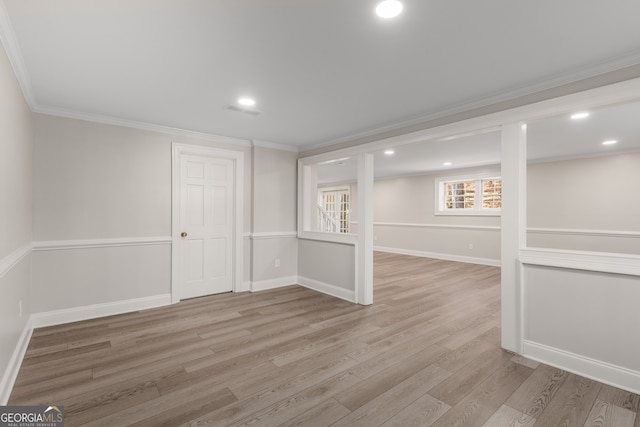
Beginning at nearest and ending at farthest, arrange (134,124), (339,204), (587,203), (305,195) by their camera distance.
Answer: (134,124), (305,195), (587,203), (339,204)

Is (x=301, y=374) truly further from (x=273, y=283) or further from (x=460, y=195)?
(x=460, y=195)

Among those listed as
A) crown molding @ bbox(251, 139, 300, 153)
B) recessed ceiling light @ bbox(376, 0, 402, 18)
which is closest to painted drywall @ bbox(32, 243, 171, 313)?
crown molding @ bbox(251, 139, 300, 153)

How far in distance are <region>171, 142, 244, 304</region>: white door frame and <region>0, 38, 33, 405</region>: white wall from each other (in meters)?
1.42

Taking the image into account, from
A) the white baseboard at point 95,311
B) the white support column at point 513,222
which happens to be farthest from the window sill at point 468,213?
the white baseboard at point 95,311

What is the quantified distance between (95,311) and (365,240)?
3384 millimetres

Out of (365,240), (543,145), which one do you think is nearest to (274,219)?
(365,240)

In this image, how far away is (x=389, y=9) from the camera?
65.1 inches

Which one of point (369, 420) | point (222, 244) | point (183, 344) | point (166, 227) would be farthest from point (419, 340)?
point (166, 227)

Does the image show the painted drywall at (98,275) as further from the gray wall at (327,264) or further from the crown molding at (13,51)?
the gray wall at (327,264)

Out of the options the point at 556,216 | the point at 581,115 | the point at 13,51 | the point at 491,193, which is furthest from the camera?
the point at 491,193

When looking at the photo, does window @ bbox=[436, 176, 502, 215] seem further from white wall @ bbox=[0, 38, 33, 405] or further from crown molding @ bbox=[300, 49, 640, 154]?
white wall @ bbox=[0, 38, 33, 405]

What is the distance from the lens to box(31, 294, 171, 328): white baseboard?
129 inches

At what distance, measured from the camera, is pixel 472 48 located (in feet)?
6.73

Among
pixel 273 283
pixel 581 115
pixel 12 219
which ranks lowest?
pixel 273 283
